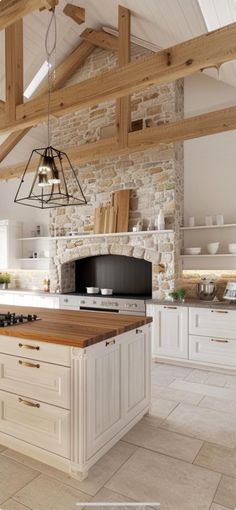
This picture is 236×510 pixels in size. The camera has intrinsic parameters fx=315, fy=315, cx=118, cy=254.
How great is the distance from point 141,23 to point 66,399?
4786 millimetres

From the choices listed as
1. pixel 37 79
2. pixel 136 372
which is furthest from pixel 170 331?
pixel 37 79

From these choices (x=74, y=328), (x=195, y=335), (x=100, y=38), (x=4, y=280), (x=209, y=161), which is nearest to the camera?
(x=74, y=328)

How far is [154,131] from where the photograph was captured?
4.28 m

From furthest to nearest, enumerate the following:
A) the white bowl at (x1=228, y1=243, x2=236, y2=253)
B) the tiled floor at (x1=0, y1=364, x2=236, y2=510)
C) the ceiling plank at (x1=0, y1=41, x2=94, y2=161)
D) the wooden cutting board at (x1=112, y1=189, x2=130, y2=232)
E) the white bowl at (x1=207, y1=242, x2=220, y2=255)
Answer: the ceiling plank at (x1=0, y1=41, x2=94, y2=161) < the wooden cutting board at (x1=112, y1=189, x2=130, y2=232) < the white bowl at (x1=207, y1=242, x2=220, y2=255) < the white bowl at (x1=228, y1=243, x2=236, y2=253) < the tiled floor at (x1=0, y1=364, x2=236, y2=510)

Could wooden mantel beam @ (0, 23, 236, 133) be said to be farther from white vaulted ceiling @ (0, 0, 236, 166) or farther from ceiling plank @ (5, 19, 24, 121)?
white vaulted ceiling @ (0, 0, 236, 166)

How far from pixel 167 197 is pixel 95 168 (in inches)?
63.7

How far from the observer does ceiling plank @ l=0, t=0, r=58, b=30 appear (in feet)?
8.77

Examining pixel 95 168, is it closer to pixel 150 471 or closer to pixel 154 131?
pixel 154 131

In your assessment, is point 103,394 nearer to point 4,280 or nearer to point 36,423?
point 36,423

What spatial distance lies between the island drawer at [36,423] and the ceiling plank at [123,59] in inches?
140

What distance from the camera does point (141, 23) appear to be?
14.3 feet

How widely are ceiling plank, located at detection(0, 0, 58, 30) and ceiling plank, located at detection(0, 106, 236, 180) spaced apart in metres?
1.94

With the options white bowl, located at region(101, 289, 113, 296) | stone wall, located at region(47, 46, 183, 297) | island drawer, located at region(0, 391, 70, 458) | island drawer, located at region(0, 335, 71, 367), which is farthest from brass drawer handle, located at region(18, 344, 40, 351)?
white bowl, located at region(101, 289, 113, 296)

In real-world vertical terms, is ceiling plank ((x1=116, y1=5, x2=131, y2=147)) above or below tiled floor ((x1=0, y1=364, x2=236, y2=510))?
above
